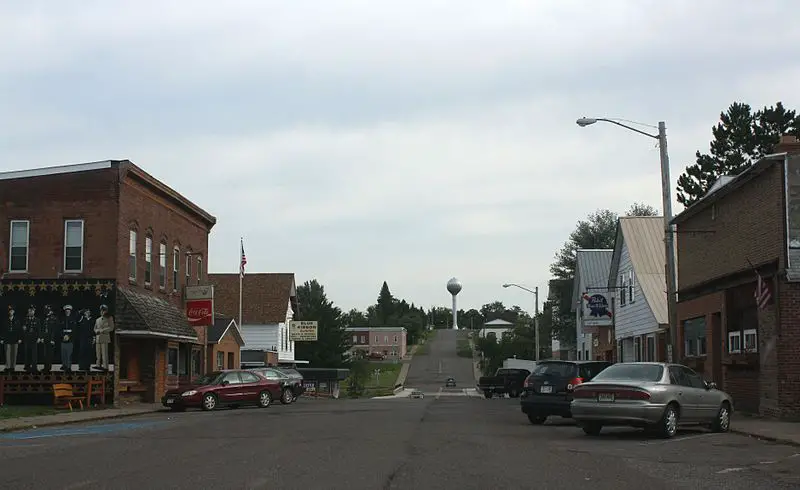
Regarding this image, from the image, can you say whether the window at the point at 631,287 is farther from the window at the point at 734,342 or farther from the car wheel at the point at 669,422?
the car wheel at the point at 669,422

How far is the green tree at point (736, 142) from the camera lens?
5459cm

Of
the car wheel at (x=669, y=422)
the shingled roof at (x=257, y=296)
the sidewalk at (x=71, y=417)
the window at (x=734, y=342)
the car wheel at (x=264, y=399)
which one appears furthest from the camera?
the shingled roof at (x=257, y=296)

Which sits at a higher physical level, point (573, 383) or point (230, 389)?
point (573, 383)

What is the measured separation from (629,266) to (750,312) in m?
18.6

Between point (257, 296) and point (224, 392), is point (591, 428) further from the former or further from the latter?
point (257, 296)

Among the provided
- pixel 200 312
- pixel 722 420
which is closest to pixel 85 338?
pixel 200 312

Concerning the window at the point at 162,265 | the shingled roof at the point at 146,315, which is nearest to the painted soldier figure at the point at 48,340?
the shingled roof at the point at 146,315

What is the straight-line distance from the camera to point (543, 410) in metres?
22.6

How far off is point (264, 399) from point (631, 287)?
60.5 feet

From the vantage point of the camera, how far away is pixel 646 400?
18016 millimetres

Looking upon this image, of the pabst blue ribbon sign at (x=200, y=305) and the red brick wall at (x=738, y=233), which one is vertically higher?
the red brick wall at (x=738, y=233)

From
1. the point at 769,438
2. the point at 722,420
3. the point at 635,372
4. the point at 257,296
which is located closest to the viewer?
the point at 769,438

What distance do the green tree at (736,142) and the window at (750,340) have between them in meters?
29.3

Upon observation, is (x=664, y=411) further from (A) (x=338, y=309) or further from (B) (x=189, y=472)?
(A) (x=338, y=309)
